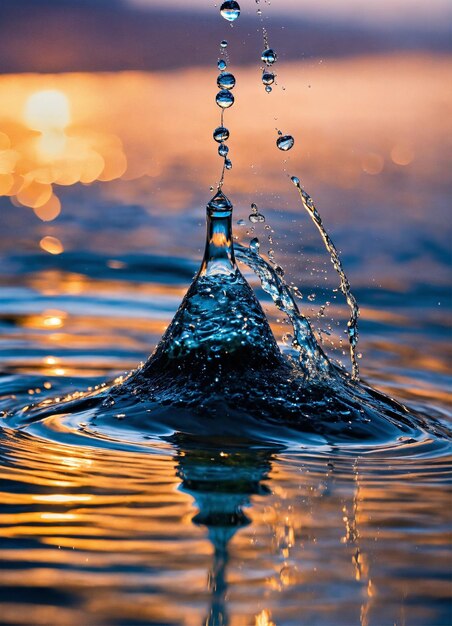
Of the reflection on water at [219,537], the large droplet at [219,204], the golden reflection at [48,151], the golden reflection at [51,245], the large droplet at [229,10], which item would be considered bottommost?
the reflection on water at [219,537]

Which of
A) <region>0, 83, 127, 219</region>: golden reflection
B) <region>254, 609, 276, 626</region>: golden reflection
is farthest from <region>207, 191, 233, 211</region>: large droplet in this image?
<region>0, 83, 127, 219</region>: golden reflection

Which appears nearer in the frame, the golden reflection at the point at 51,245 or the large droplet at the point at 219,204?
the large droplet at the point at 219,204

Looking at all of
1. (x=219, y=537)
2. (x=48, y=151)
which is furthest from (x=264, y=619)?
(x=48, y=151)

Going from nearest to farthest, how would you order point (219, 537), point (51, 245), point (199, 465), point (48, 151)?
point (219, 537), point (199, 465), point (51, 245), point (48, 151)

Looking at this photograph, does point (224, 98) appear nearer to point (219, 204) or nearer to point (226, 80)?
point (226, 80)

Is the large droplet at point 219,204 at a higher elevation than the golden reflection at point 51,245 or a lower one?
lower

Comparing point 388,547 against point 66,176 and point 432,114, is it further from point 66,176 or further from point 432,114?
point 432,114

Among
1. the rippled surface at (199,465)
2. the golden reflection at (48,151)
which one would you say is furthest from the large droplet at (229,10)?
the golden reflection at (48,151)

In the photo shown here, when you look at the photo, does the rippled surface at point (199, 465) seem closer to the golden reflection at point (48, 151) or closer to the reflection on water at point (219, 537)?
the reflection on water at point (219, 537)
